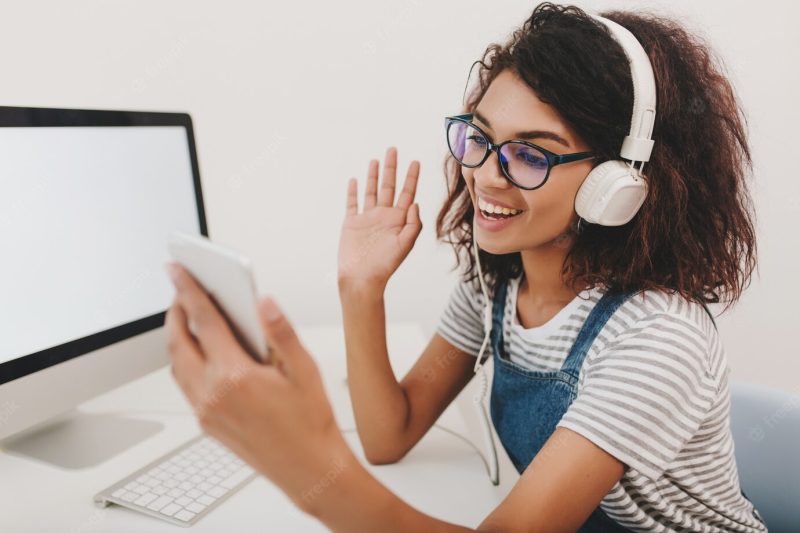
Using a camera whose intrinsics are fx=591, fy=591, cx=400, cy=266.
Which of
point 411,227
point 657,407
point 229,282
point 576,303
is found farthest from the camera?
point 411,227

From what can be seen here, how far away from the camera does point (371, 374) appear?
980mm

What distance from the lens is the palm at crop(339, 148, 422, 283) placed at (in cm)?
98

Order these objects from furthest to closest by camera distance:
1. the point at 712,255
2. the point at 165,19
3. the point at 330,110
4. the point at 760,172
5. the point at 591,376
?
the point at 760,172 < the point at 330,110 < the point at 165,19 < the point at 712,255 < the point at 591,376

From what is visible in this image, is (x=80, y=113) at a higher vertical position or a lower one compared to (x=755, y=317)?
higher

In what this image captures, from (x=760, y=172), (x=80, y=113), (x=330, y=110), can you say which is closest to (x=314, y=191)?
(x=330, y=110)

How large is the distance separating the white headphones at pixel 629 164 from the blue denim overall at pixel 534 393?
13 centimetres

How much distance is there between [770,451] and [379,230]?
0.79 meters

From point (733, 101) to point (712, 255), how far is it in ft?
0.79

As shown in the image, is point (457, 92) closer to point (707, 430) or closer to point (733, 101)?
point (733, 101)

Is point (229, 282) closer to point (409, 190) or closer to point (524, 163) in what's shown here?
point (524, 163)

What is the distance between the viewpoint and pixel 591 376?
77 cm

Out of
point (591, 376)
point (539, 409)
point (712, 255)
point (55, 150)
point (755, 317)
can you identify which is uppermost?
point (55, 150)

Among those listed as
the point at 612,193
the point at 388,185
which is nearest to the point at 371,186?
the point at 388,185

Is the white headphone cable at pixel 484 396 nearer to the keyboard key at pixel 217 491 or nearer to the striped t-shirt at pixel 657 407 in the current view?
the striped t-shirt at pixel 657 407
